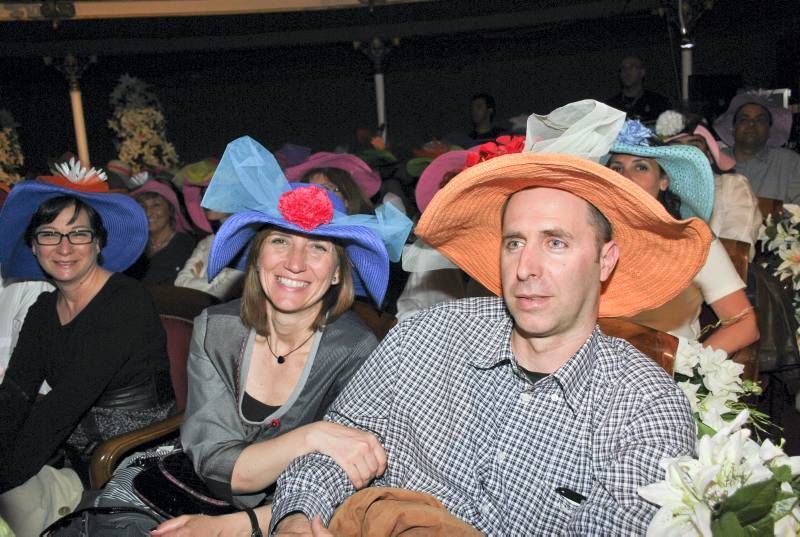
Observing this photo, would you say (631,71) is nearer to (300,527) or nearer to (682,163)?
(682,163)

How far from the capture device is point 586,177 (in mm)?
1703

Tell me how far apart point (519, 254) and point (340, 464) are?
67 cm

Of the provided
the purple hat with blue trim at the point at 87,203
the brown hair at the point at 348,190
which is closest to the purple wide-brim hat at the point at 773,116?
the brown hair at the point at 348,190

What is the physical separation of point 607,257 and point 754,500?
0.75m

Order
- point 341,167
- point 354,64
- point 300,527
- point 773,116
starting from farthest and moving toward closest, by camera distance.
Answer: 1. point 354,64
2. point 773,116
3. point 341,167
4. point 300,527

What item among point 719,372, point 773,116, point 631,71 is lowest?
point 719,372

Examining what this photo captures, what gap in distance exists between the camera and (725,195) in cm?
446

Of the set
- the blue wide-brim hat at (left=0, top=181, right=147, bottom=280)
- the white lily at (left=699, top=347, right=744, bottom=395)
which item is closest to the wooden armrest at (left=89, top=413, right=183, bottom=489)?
the blue wide-brim hat at (left=0, top=181, right=147, bottom=280)

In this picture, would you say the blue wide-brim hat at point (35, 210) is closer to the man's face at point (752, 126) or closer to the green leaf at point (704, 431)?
the green leaf at point (704, 431)

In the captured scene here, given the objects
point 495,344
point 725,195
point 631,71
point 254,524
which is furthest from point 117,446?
point 631,71

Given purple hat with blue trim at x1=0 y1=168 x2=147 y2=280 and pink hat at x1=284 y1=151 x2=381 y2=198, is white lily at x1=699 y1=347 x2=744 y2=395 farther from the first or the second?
pink hat at x1=284 y1=151 x2=381 y2=198

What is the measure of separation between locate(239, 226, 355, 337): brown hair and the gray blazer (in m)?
0.03

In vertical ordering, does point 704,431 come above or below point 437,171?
below

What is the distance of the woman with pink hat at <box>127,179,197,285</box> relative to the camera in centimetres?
545
